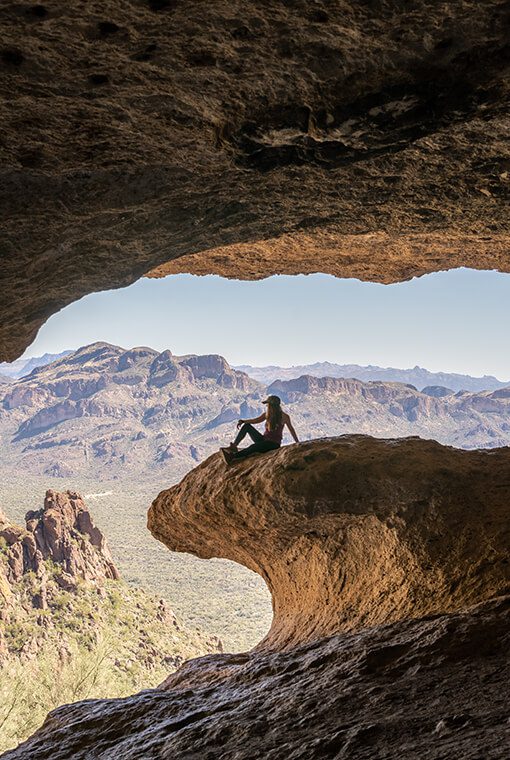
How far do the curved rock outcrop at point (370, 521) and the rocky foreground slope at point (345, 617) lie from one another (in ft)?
0.07

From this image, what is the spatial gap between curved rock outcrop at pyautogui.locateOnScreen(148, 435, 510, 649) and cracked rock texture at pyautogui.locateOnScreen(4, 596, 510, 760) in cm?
143

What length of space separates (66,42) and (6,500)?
92011 millimetres

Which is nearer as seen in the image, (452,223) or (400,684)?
(400,684)

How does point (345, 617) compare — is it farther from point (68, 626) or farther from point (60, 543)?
point (60, 543)

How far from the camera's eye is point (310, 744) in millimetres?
4719

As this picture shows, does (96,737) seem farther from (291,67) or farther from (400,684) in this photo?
(291,67)

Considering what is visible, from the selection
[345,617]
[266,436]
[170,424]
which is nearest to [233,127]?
[266,436]

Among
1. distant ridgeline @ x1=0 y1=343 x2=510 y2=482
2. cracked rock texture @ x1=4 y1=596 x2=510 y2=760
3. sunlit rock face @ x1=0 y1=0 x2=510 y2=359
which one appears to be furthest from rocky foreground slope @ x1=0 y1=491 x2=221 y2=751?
distant ridgeline @ x1=0 y1=343 x2=510 y2=482

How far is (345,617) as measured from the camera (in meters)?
9.45

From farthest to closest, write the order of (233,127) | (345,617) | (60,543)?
1. (60,543)
2. (345,617)
3. (233,127)

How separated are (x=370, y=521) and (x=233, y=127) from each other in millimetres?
6049

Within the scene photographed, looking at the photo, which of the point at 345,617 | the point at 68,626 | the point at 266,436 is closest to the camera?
the point at 345,617

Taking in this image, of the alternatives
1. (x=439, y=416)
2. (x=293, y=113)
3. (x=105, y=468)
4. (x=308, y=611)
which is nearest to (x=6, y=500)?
(x=105, y=468)

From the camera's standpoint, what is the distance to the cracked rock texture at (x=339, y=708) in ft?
14.4
